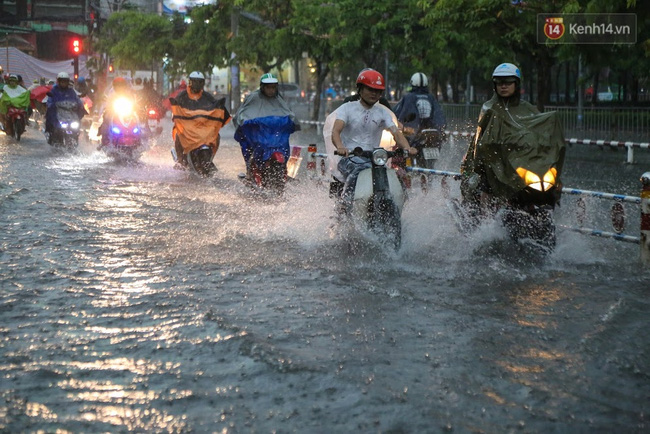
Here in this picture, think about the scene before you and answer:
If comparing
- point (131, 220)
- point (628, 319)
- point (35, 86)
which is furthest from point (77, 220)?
point (35, 86)

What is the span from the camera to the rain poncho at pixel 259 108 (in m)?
13.8

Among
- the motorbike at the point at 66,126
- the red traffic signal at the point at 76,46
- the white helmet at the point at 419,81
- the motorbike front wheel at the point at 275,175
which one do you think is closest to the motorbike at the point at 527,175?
the white helmet at the point at 419,81

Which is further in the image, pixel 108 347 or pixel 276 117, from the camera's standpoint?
pixel 276 117

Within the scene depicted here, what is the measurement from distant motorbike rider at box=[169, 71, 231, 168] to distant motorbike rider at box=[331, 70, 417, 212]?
7189 millimetres

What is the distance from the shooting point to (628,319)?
247 inches

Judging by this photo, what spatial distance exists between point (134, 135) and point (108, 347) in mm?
13922

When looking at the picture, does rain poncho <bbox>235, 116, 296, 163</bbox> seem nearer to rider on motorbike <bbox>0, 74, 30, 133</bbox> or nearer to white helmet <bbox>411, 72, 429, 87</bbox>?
white helmet <bbox>411, 72, 429, 87</bbox>

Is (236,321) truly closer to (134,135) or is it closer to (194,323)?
(194,323)

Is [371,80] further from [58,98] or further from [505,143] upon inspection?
[58,98]

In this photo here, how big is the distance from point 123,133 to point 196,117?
130 inches

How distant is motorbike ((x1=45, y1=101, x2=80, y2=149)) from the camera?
2183cm

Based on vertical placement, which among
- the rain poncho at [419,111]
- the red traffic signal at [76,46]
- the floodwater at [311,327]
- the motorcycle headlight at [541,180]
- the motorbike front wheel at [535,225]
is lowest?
the floodwater at [311,327]

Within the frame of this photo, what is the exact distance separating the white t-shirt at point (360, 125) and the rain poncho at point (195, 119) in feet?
23.6

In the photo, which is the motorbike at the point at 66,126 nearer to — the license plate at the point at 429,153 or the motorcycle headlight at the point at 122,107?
the motorcycle headlight at the point at 122,107
